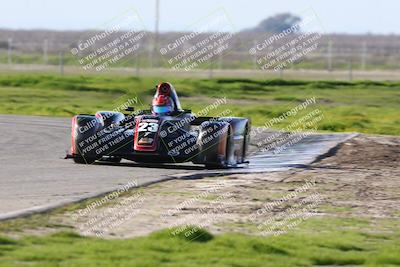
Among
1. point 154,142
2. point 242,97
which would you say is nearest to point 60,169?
point 154,142

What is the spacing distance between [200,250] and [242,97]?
32.1 meters

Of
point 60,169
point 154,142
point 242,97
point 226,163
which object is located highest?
point 154,142

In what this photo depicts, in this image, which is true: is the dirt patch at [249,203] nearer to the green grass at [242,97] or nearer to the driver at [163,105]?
the driver at [163,105]

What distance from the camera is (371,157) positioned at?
21094 mm

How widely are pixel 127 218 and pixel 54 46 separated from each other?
10360 centimetres

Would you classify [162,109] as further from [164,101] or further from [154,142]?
[154,142]

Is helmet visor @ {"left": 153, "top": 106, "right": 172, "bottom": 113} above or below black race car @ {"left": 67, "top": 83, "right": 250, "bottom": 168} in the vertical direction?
above

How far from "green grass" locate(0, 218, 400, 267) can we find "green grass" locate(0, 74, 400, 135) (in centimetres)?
1835

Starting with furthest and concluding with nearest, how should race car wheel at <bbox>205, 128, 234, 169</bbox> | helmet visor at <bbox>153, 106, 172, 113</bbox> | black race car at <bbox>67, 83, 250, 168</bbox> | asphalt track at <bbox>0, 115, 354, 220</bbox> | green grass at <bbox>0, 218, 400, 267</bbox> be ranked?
helmet visor at <bbox>153, 106, 172, 113</bbox>, race car wheel at <bbox>205, 128, 234, 169</bbox>, black race car at <bbox>67, 83, 250, 168</bbox>, asphalt track at <bbox>0, 115, 354, 220</bbox>, green grass at <bbox>0, 218, 400, 267</bbox>

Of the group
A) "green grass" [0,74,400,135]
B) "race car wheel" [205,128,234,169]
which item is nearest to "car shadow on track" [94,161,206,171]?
"race car wheel" [205,128,234,169]

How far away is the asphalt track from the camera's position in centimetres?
1352

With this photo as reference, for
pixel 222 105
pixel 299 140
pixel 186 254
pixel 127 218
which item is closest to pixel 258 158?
pixel 299 140

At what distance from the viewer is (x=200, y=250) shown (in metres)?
10.2

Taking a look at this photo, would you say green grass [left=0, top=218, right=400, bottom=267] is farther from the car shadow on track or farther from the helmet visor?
the helmet visor
